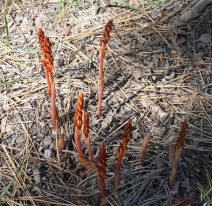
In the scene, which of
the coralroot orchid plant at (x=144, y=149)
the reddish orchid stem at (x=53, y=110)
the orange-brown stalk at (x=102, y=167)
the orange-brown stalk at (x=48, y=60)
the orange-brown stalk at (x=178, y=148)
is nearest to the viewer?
the orange-brown stalk at (x=102, y=167)

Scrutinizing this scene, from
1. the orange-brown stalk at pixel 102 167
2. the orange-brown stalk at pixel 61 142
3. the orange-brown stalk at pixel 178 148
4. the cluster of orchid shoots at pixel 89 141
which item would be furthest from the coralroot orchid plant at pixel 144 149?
the orange-brown stalk at pixel 61 142

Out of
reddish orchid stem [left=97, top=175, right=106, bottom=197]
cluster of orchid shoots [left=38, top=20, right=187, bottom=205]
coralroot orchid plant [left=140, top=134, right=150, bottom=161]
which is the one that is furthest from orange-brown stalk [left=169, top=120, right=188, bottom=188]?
reddish orchid stem [left=97, top=175, right=106, bottom=197]

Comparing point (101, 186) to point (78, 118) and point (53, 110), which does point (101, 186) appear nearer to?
point (78, 118)

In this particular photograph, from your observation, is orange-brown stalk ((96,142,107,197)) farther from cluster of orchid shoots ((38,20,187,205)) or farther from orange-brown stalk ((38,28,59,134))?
orange-brown stalk ((38,28,59,134))

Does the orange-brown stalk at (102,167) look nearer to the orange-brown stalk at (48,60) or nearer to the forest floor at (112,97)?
the forest floor at (112,97)

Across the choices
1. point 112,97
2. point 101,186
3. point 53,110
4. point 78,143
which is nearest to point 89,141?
point 78,143

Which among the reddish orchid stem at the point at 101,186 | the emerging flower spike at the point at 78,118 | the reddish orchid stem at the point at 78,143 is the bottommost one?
the reddish orchid stem at the point at 101,186

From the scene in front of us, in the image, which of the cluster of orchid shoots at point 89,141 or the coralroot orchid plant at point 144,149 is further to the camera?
the coralroot orchid plant at point 144,149

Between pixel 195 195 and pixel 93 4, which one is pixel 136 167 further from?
pixel 93 4
